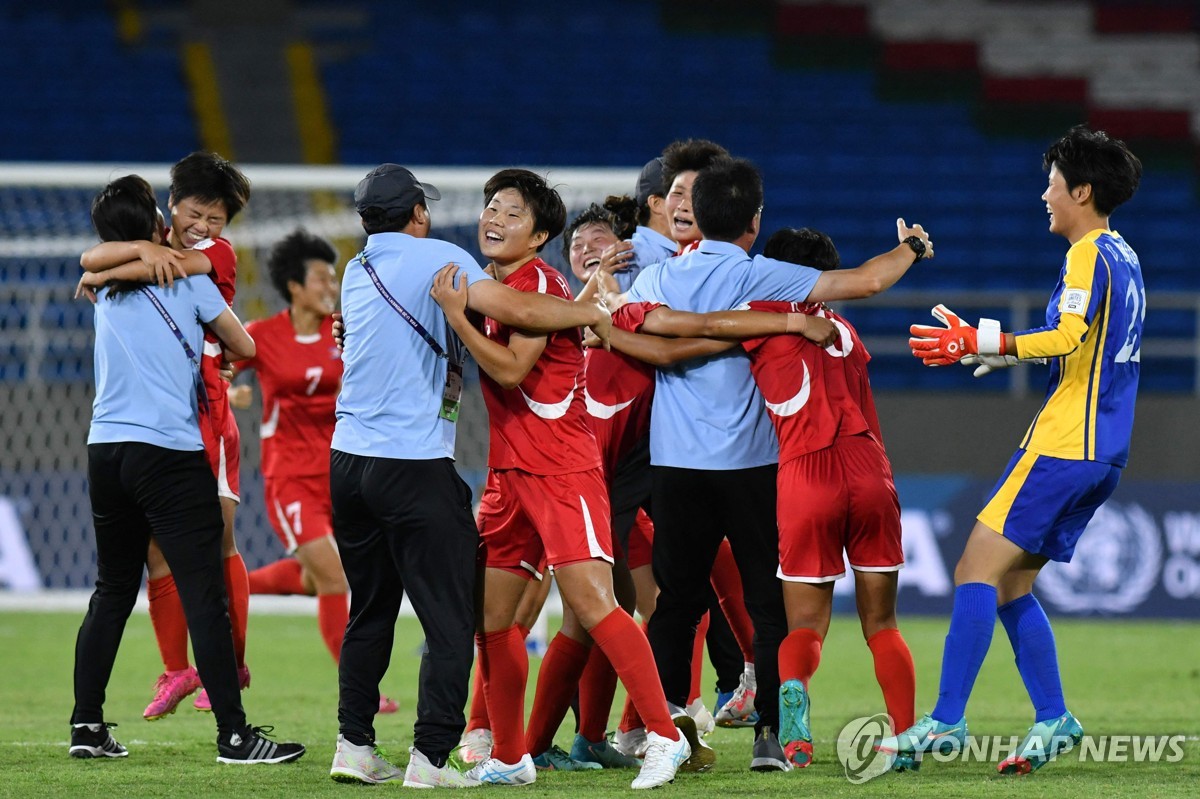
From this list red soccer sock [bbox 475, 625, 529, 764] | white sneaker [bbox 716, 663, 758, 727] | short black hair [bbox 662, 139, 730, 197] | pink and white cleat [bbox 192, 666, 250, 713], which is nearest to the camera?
red soccer sock [bbox 475, 625, 529, 764]

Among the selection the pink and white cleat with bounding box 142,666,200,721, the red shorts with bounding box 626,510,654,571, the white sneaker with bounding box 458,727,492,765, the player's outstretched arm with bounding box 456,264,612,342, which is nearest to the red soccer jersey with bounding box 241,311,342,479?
the pink and white cleat with bounding box 142,666,200,721

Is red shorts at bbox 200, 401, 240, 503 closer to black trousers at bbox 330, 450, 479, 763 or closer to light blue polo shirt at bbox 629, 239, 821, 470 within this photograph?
black trousers at bbox 330, 450, 479, 763

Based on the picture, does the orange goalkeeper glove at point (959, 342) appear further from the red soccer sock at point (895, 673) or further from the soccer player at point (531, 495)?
the soccer player at point (531, 495)

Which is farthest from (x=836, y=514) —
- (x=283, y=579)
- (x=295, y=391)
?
(x=283, y=579)

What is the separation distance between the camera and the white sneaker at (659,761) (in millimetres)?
4535

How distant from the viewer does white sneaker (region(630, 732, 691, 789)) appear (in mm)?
4535

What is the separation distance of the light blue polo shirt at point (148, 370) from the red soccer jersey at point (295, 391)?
2.04 m

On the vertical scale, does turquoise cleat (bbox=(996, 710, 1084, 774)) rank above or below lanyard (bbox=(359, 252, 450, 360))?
below

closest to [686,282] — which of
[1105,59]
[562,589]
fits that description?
[562,589]

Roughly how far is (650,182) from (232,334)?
1.78 m

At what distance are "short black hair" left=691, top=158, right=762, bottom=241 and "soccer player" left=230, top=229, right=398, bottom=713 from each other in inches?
105

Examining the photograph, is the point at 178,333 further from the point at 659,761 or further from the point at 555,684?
the point at 659,761

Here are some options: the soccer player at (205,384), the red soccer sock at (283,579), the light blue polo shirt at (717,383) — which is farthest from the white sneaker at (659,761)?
the red soccer sock at (283,579)

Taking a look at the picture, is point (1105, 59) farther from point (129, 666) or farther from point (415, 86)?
point (129, 666)
